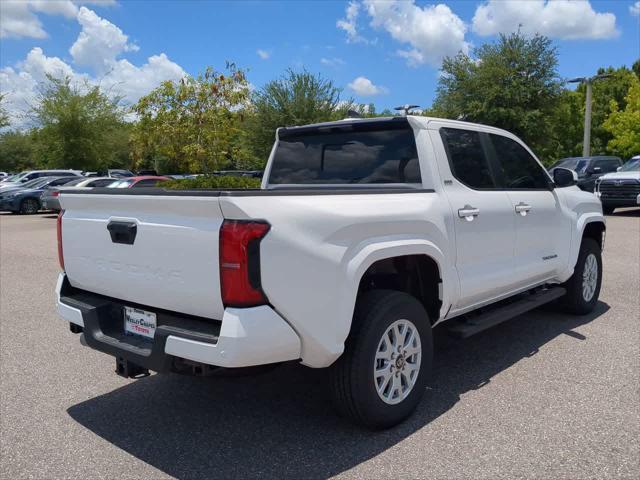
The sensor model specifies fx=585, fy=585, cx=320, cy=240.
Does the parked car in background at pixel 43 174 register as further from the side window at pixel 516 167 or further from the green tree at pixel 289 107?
the side window at pixel 516 167

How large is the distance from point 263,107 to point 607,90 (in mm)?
32605

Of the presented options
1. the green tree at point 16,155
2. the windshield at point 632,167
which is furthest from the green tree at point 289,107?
the green tree at point 16,155

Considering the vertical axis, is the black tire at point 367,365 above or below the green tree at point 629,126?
below

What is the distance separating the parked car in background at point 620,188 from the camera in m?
17.0

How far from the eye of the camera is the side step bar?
4.16 meters

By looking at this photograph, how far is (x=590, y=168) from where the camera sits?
805 inches

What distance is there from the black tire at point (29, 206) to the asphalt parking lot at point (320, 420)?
68.9ft

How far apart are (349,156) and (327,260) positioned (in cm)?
165

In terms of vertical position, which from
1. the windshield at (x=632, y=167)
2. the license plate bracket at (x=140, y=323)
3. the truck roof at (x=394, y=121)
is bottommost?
the license plate bracket at (x=140, y=323)

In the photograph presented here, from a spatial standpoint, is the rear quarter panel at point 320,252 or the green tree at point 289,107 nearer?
the rear quarter panel at point 320,252

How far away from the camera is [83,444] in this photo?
347cm

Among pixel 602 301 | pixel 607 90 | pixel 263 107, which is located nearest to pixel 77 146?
pixel 263 107

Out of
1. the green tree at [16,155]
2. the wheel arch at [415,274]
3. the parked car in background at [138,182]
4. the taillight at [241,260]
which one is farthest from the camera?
the green tree at [16,155]

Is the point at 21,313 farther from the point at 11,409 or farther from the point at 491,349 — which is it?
the point at 491,349
